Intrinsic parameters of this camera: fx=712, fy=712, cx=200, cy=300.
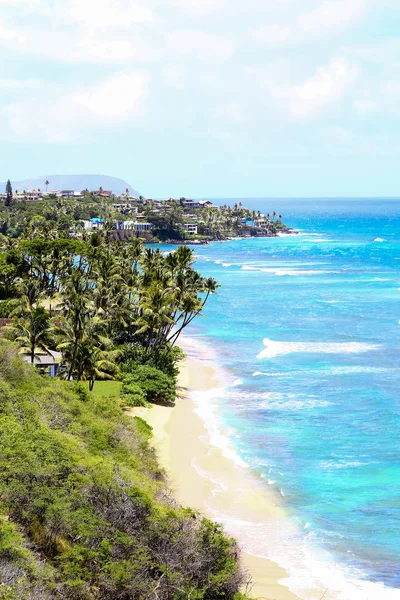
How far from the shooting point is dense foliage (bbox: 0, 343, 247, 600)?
735 inches

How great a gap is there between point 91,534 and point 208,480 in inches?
528

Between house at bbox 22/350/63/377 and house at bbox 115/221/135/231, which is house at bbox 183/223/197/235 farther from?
house at bbox 22/350/63/377

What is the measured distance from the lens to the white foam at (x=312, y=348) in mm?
59844

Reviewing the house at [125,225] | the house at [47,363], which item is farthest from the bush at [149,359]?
the house at [125,225]

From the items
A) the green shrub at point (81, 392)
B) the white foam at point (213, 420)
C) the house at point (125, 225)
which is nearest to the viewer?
the green shrub at point (81, 392)

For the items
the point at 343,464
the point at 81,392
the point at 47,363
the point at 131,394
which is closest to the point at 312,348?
the point at 131,394

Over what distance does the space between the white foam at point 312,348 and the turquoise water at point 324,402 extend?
0.29ft

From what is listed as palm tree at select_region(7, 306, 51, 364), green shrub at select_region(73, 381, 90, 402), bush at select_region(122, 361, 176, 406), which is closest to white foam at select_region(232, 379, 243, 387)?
bush at select_region(122, 361, 176, 406)

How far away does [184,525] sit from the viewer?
2172cm

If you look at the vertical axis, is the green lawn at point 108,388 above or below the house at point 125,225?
below

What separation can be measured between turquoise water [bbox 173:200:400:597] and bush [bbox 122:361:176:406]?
3897 mm

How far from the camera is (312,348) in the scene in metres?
61.6

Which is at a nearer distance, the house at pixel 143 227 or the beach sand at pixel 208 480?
the beach sand at pixel 208 480

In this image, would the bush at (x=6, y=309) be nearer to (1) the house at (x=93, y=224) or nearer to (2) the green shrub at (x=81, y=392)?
(2) the green shrub at (x=81, y=392)
